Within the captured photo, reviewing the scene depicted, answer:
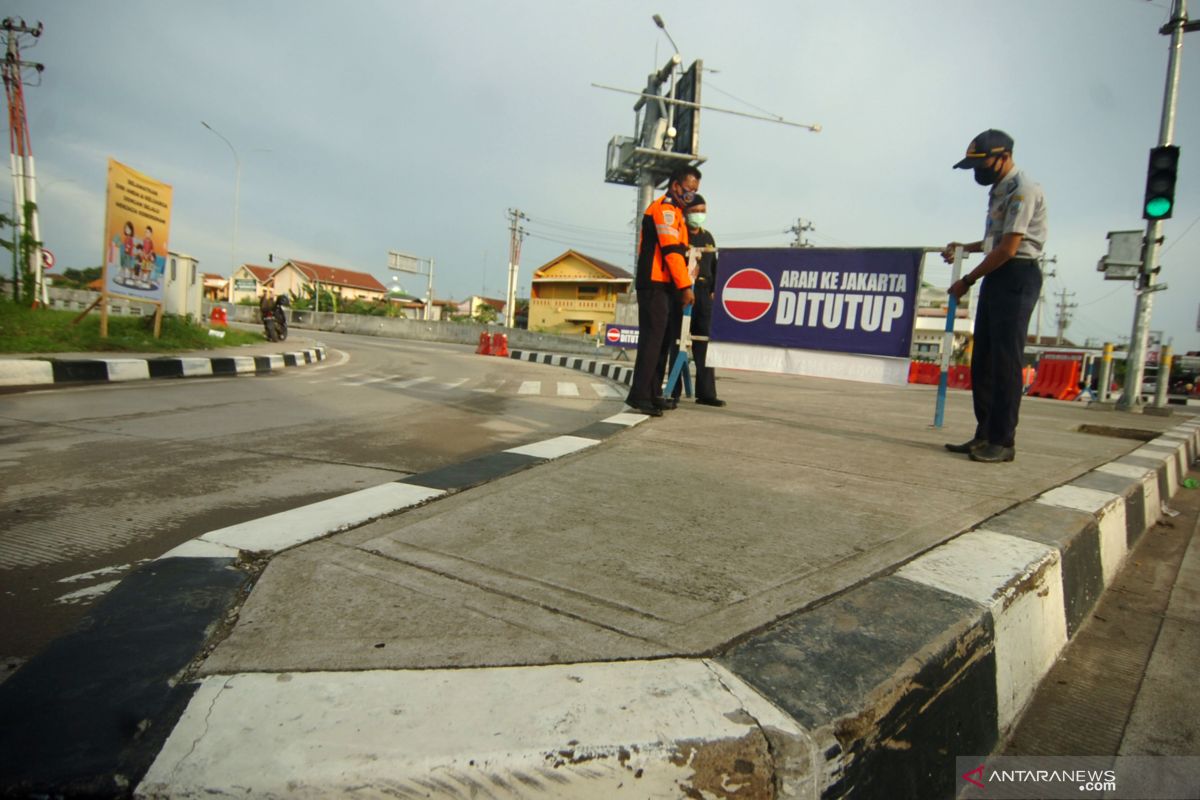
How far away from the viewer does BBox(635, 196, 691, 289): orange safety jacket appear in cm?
482

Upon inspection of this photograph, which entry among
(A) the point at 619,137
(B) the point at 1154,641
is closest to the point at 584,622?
(B) the point at 1154,641

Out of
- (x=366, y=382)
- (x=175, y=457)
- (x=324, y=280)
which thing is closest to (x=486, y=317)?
(x=324, y=280)

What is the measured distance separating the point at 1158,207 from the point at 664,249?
8.16 m

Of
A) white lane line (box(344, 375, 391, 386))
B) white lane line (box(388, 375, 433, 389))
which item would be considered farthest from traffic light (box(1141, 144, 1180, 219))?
white lane line (box(344, 375, 391, 386))

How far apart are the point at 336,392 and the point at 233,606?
592 cm

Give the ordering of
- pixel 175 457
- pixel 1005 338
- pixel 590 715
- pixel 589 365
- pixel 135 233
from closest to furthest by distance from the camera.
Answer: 1. pixel 590 715
2. pixel 175 457
3. pixel 1005 338
4. pixel 135 233
5. pixel 589 365

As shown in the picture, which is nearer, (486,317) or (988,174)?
(988,174)

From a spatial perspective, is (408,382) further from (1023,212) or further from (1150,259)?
(1150,259)

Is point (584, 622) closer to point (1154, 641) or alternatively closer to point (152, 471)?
point (1154, 641)

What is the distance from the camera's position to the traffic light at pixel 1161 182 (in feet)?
28.4

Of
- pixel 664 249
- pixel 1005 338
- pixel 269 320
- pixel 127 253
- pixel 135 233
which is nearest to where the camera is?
pixel 1005 338

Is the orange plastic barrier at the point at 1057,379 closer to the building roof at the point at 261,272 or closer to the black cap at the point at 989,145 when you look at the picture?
the black cap at the point at 989,145

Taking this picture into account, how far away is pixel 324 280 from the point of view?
7212cm

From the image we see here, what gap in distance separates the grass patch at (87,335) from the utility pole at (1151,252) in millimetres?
14301
